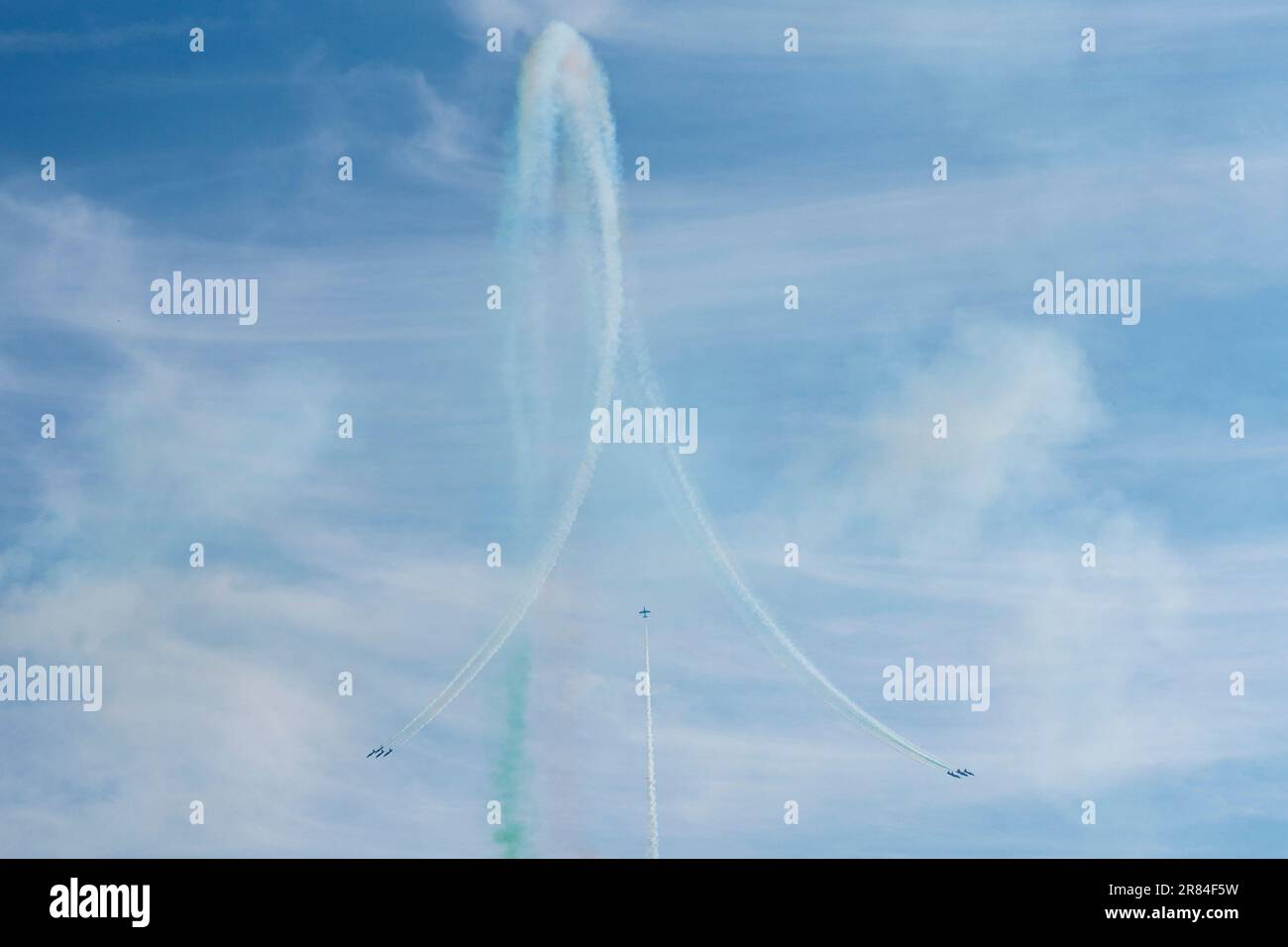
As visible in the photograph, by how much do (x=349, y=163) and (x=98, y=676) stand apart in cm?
1611

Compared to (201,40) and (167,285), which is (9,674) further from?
(201,40)

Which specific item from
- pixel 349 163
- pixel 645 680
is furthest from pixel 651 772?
pixel 349 163

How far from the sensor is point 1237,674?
54281 mm

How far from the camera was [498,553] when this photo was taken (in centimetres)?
5281

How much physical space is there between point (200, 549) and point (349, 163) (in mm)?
11892

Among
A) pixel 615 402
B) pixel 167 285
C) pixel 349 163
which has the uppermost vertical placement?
pixel 349 163

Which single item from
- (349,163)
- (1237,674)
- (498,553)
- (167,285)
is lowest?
(1237,674)

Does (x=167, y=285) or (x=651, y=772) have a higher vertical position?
(x=167, y=285)

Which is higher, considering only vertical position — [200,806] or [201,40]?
[201,40]

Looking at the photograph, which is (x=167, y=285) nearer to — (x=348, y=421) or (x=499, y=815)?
(x=348, y=421)
